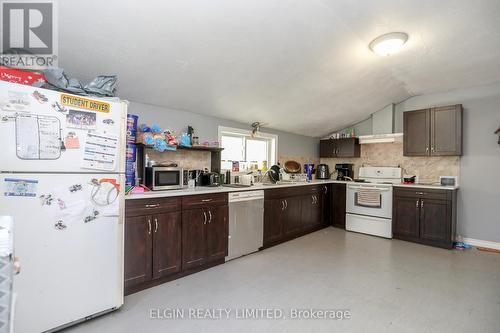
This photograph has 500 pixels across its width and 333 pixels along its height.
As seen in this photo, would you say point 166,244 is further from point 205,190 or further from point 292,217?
point 292,217

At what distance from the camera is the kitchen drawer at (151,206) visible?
7.53 ft

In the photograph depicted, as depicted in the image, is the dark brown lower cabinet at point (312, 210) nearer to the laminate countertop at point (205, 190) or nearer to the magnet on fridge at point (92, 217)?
the laminate countertop at point (205, 190)

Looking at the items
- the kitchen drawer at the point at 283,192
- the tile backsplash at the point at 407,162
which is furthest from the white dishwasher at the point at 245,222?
the tile backsplash at the point at 407,162

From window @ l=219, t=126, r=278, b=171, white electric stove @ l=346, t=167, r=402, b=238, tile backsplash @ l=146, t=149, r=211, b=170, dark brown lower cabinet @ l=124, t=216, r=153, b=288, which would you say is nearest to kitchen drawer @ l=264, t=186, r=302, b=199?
window @ l=219, t=126, r=278, b=171

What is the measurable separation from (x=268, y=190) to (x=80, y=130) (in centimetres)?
250

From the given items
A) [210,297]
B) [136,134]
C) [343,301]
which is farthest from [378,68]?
[210,297]

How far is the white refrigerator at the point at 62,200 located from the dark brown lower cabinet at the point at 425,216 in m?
4.26

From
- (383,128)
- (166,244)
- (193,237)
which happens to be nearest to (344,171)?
(383,128)

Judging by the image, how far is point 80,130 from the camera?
1810 mm

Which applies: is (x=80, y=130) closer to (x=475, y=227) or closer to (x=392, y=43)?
(x=392, y=43)

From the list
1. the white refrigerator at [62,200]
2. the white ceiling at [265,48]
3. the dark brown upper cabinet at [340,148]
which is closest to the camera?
the white refrigerator at [62,200]

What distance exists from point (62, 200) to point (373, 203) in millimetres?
4507

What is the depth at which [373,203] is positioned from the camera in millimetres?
4430

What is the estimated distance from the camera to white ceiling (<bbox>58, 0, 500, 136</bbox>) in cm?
199
